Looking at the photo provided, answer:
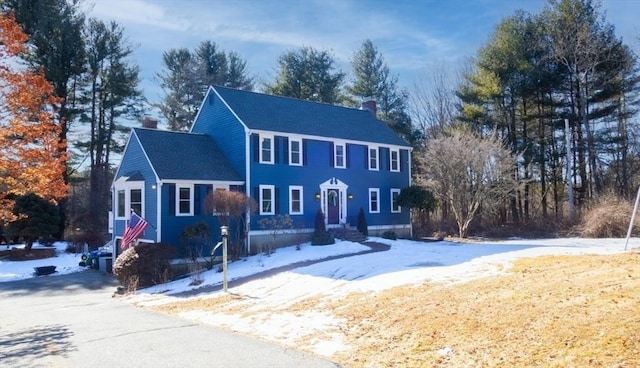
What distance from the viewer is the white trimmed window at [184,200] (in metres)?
20.7

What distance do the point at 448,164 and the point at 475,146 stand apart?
1717 mm

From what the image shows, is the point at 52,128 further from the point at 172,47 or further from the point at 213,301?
the point at 172,47

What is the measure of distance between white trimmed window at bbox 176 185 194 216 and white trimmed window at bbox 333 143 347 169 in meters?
8.05

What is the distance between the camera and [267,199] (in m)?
22.8

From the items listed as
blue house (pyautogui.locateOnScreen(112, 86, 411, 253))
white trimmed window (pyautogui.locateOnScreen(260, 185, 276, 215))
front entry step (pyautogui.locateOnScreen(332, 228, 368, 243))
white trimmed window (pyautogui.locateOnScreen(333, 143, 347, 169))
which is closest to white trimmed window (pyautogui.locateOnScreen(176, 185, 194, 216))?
blue house (pyautogui.locateOnScreen(112, 86, 411, 253))

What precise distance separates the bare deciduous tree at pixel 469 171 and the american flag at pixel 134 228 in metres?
15.5

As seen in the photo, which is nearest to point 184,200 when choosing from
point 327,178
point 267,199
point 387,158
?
point 267,199

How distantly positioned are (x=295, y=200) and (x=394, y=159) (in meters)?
7.97

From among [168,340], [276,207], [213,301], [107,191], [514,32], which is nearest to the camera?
[168,340]

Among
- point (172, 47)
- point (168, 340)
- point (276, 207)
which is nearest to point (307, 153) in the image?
point (276, 207)

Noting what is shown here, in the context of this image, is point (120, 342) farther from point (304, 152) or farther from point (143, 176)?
point (304, 152)

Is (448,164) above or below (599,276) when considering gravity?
above

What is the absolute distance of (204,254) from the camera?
21.1 m

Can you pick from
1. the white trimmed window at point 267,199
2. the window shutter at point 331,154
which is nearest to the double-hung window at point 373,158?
the window shutter at point 331,154
